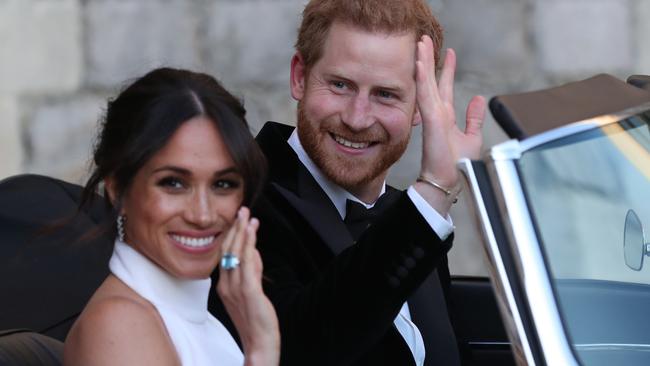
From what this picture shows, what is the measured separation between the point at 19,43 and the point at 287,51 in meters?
1.01

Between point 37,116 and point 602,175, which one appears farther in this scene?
point 37,116

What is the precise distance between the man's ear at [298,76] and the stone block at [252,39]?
221 centimetres

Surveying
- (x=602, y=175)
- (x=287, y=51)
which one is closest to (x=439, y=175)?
(x=602, y=175)

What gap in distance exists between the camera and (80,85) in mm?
5555

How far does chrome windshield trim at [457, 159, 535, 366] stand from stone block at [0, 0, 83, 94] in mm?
3400

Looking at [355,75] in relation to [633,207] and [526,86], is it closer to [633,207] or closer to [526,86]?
[633,207]

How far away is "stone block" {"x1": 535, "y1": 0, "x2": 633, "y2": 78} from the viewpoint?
583 centimetres

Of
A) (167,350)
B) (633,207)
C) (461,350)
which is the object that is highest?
(633,207)

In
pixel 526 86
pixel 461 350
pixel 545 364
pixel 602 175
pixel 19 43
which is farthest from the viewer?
pixel 526 86

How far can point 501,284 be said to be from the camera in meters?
2.33

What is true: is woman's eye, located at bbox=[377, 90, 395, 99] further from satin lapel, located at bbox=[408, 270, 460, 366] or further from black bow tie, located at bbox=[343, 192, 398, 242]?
satin lapel, located at bbox=[408, 270, 460, 366]

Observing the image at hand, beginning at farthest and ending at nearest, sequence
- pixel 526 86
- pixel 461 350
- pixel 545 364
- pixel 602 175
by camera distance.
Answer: pixel 526 86, pixel 461 350, pixel 602 175, pixel 545 364

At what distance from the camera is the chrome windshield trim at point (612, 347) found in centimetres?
239

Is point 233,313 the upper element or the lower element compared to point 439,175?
lower
